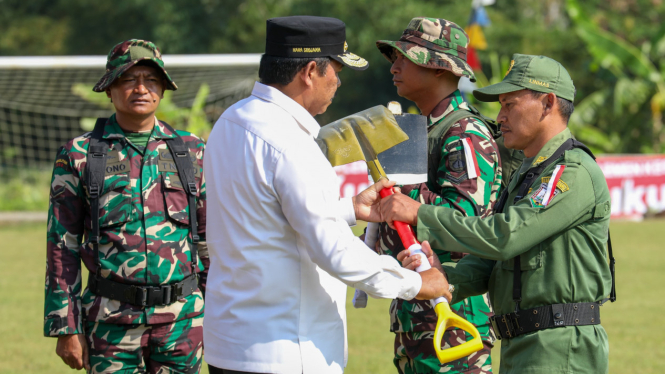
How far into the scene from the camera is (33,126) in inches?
893

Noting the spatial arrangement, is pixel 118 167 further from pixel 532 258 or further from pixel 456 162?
pixel 532 258

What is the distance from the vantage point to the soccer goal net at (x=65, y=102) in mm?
18844

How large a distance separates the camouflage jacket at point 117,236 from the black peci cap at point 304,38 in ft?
4.38

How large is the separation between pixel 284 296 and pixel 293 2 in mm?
27127

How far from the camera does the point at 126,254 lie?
365 cm

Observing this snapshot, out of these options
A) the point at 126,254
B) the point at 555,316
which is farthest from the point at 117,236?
the point at 555,316

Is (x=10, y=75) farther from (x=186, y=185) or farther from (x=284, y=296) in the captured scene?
(x=284, y=296)

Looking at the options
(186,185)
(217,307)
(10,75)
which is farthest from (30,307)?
(10,75)

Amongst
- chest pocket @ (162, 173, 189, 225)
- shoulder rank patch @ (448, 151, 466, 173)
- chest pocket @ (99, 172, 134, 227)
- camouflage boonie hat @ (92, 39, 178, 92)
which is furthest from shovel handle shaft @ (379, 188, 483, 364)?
camouflage boonie hat @ (92, 39, 178, 92)

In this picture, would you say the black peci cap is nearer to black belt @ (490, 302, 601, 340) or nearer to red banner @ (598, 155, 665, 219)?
black belt @ (490, 302, 601, 340)

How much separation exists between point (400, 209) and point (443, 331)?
1.64 ft

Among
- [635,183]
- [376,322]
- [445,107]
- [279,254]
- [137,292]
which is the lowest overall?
[635,183]

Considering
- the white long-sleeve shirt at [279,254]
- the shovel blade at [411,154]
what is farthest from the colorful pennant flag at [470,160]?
the white long-sleeve shirt at [279,254]

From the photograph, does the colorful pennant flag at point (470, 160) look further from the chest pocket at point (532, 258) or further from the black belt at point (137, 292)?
the black belt at point (137, 292)
